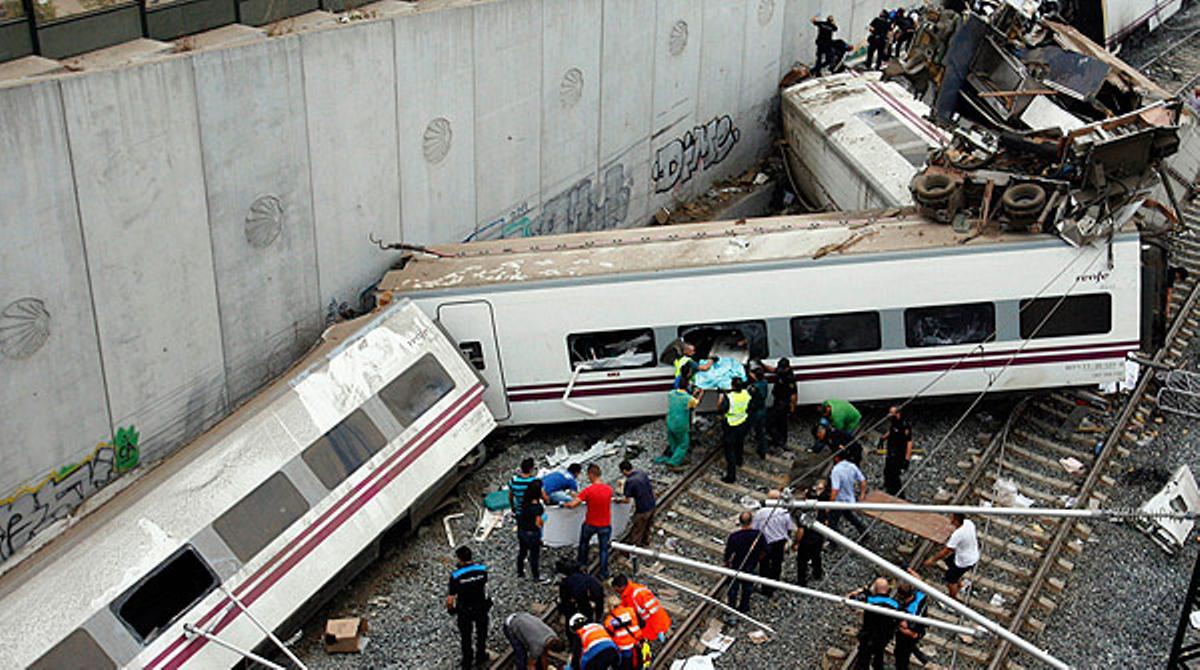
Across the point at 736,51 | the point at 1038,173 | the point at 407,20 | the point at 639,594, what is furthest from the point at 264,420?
the point at 736,51

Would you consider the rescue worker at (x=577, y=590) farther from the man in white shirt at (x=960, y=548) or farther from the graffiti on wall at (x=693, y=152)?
the graffiti on wall at (x=693, y=152)

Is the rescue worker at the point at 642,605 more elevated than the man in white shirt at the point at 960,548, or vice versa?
the rescue worker at the point at 642,605

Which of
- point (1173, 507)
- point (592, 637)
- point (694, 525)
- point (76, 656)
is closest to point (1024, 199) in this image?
point (1173, 507)

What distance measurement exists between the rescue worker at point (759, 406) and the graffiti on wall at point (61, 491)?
7264 millimetres

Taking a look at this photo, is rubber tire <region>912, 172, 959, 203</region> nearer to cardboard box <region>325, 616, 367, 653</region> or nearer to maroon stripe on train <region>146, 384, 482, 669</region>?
maroon stripe on train <region>146, 384, 482, 669</region>

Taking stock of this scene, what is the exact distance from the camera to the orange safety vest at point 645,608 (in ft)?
37.2

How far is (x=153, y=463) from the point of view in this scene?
14.0 meters

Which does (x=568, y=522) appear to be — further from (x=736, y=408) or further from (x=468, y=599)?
(x=736, y=408)

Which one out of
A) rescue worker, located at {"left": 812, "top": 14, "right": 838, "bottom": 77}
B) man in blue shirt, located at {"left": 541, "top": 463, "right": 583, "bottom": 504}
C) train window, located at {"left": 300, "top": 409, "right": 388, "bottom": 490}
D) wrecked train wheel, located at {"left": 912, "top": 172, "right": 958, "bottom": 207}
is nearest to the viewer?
train window, located at {"left": 300, "top": 409, "right": 388, "bottom": 490}

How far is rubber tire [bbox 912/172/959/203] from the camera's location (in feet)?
55.4

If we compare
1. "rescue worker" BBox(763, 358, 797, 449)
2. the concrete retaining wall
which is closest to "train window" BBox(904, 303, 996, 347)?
"rescue worker" BBox(763, 358, 797, 449)

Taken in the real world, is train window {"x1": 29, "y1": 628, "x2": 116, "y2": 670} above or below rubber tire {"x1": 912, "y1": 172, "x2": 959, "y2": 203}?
below

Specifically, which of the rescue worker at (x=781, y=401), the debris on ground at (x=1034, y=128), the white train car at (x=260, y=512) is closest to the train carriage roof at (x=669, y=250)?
the debris on ground at (x=1034, y=128)

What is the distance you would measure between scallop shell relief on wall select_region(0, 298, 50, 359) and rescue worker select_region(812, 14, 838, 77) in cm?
1875
